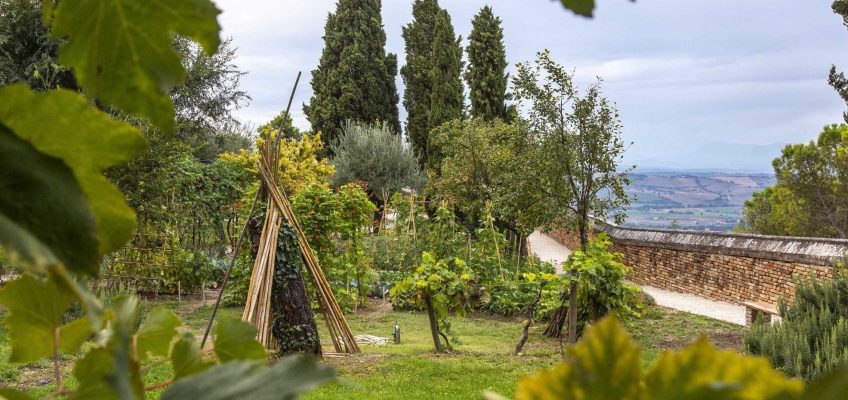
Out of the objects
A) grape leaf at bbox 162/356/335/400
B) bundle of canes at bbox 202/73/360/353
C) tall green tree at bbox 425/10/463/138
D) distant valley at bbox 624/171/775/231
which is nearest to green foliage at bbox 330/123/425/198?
tall green tree at bbox 425/10/463/138

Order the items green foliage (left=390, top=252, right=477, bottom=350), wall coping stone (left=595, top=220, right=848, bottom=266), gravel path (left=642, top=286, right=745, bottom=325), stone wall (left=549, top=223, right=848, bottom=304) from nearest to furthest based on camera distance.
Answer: green foliage (left=390, top=252, right=477, bottom=350) < wall coping stone (left=595, top=220, right=848, bottom=266) < stone wall (left=549, top=223, right=848, bottom=304) < gravel path (left=642, top=286, right=745, bottom=325)

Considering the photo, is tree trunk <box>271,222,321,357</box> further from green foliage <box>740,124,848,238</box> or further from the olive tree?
green foliage <box>740,124,848,238</box>

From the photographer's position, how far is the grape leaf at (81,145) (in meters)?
0.14

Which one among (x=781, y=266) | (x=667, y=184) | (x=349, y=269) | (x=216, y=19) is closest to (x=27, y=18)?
(x=349, y=269)

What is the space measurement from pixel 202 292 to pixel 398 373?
494 centimetres

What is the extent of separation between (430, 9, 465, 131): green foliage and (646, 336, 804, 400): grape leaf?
63.1 feet

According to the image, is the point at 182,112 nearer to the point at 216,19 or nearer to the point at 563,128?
the point at 563,128

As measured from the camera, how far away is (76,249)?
13cm

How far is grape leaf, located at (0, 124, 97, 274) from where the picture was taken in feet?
0.41

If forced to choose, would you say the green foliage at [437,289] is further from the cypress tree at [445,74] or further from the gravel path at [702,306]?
the cypress tree at [445,74]

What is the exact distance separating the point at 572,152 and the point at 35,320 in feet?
22.3

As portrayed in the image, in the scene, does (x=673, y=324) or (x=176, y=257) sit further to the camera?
(x=176, y=257)

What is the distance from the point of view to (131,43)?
212mm

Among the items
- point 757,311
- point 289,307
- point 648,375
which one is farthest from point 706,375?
point 757,311
